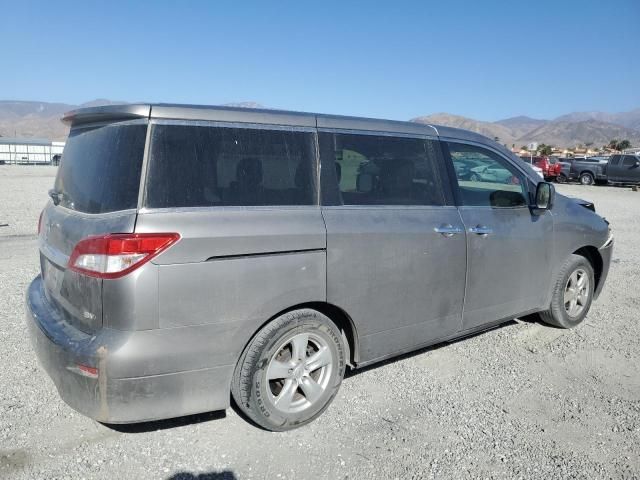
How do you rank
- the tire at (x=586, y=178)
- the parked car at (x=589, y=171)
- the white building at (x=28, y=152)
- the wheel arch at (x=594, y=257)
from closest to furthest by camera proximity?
1. the wheel arch at (x=594, y=257)
2. the parked car at (x=589, y=171)
3. the tire at (x=586, y=178)
4. the white building at (x=28, y=152)

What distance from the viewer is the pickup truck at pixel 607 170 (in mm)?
29297

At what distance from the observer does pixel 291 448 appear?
3.03 metres

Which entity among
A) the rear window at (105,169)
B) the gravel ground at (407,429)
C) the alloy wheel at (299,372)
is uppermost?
the rear window at (105,169)

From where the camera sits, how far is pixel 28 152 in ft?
176

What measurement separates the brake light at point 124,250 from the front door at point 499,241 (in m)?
2.29

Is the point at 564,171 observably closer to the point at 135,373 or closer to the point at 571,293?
the point at 571,293

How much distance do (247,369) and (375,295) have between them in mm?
962

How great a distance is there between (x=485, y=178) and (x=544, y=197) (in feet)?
1.79

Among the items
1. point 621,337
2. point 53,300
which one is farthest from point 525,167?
point 53,300

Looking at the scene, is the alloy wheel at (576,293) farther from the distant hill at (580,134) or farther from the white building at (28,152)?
the distant hill at (580,134)

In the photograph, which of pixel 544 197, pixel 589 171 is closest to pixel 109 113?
pixel 544 197

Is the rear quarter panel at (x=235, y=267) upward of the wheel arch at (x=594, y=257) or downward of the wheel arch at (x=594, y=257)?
upward

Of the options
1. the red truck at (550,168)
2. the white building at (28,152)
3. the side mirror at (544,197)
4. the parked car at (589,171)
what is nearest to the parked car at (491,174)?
the side mirror at (544,197)

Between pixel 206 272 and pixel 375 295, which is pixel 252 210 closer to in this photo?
pixel 206 272
